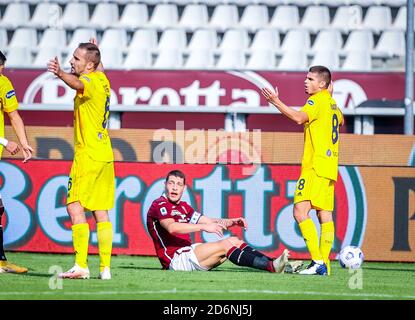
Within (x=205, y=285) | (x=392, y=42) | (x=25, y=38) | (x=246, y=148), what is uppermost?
(x=25, y=38)

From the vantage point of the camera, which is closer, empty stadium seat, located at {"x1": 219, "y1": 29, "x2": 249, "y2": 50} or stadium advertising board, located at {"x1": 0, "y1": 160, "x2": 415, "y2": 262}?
stadium advertising board, located at {"x1": 0, "y1": 160, "x2": 415, "y2": 262}

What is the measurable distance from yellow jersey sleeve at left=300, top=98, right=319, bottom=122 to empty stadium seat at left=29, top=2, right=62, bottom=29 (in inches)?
368

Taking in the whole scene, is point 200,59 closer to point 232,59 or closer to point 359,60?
point 232,59

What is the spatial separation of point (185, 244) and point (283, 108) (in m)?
1.64

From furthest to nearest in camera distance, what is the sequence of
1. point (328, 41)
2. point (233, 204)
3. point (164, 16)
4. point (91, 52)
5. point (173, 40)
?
1. point (164, 16)
2. point (173, 40)
3. point (328, 41)
4. point (233, 204)
5. point (91, 52)

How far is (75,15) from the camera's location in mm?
17625

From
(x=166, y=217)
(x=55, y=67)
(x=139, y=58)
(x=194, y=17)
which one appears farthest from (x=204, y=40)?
(x=55, y=67)

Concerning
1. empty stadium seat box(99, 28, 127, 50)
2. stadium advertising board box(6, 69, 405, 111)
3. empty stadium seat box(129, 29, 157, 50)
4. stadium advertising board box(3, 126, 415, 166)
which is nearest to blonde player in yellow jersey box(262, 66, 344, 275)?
stadium advertising board box(3, 126, 415, 166)

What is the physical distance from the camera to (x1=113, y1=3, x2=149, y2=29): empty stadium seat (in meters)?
17.4

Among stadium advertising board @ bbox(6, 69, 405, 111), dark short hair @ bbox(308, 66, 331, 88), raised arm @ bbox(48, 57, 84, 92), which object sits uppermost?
stadium advertising board @ bbox(6, 69, 405, 111)

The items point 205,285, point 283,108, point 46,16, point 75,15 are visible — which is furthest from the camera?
point 46,16

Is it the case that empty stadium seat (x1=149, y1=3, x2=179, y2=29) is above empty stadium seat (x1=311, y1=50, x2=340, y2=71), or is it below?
above

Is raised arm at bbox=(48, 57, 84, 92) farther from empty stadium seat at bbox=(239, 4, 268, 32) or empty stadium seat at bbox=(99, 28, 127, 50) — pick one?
empty stadium seat at bbox=(239, 4, 268, 32)
